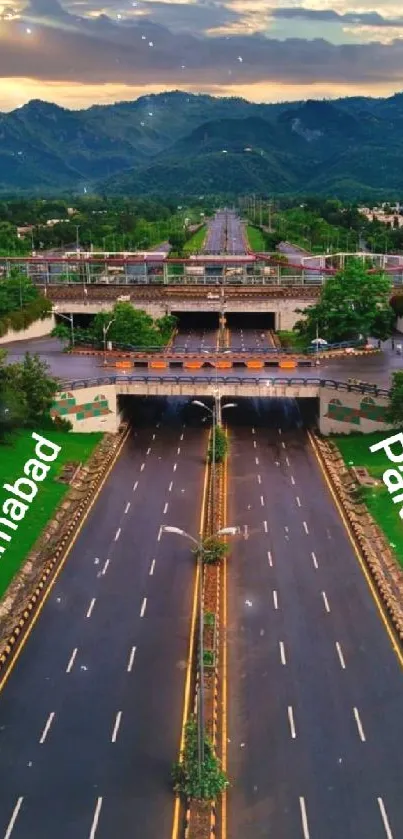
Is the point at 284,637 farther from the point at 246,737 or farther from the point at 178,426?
the point at 178,426

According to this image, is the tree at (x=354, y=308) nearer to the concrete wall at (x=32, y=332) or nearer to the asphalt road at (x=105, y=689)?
the concrete wall at (x=32, y=332)

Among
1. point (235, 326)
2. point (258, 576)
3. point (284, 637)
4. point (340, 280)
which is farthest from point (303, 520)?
point (235, 326)

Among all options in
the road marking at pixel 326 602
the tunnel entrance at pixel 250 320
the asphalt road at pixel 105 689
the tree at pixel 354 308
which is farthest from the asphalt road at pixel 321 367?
the tunnel entrance at pixel 250 320

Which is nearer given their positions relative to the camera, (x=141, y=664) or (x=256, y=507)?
(x=141, y=664)

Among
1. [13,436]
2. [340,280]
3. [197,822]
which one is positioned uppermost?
[340,280]

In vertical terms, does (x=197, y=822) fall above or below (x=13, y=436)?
below

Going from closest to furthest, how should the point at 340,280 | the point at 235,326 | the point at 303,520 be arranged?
1. the point at 303,520
2. the point at 340,280
3. the point at 235,326

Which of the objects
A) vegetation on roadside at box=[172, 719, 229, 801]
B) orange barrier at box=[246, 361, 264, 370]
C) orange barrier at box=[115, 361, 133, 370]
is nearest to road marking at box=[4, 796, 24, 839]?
vegetation on roadside at box=[172, 719, 229, 801]
